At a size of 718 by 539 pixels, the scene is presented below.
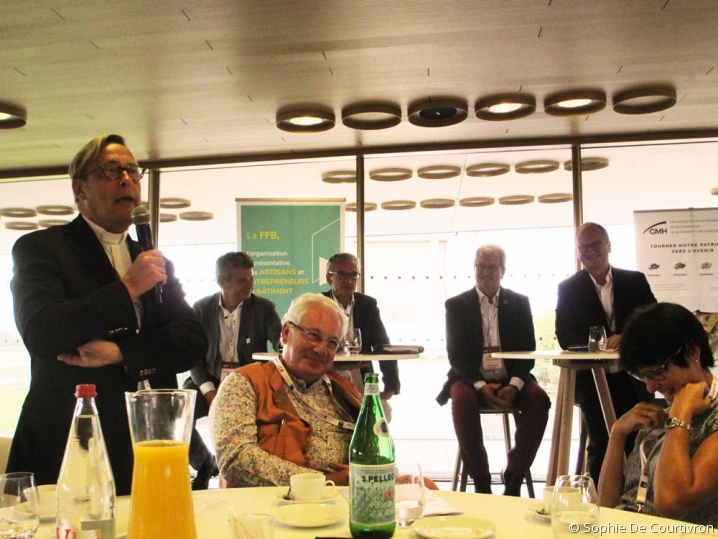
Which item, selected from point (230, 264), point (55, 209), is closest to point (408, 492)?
point (230, 264)

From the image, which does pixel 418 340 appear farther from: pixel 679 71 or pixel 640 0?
pixel 640 0

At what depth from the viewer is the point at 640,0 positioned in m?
3.34

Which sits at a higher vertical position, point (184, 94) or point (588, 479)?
point (184, 94)

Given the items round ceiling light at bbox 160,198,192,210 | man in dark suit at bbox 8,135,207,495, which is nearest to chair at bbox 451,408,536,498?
man in dark suit at bbox 8,135,207,495

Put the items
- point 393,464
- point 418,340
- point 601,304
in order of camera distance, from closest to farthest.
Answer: point 393,464, point 601,304, point 418,340

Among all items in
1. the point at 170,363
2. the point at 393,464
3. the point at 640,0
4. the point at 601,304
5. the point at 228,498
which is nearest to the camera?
the point at 393,464

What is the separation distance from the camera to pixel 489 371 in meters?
4.39

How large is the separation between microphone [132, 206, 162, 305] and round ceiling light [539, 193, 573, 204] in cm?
455

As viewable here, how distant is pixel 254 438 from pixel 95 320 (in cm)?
55

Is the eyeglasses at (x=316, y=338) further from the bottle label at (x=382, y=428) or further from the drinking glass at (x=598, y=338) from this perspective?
the drinking glass at (x=598, y=338)

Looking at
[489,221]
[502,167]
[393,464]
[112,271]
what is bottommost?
[393,464]

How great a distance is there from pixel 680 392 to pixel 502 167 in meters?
4.50

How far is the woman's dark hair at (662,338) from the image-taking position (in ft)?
5.85

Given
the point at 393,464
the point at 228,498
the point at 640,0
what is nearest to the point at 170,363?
the point at 228,498
